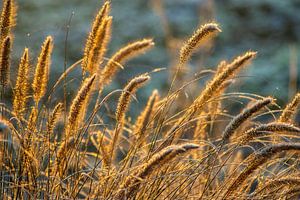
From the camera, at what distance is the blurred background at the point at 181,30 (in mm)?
7293

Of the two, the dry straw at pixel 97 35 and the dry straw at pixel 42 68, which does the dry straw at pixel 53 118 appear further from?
the dry straw at pixel 97 35

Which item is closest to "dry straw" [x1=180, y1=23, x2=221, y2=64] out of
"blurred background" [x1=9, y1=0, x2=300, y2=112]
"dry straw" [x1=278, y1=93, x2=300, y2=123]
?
"dry straw" [x1=278, y1=93, x2=300, y2=123]

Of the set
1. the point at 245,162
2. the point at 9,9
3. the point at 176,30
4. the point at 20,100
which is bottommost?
the point at 176,30

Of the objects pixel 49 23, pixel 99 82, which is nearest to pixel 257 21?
pixel 49 23

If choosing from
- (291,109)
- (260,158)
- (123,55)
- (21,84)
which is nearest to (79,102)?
(21,84)

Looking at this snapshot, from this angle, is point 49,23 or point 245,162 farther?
point 49,23

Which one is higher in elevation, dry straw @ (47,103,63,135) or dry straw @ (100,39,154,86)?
dry straw @ (100,39,154,86)

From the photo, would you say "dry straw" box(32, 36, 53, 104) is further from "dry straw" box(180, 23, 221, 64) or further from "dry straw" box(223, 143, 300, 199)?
→ "dry straw" box(223, 143, 300, 199)

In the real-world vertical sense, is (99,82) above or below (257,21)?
above

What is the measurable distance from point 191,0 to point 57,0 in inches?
60.4

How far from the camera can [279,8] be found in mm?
8531

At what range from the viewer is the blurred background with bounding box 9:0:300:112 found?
729cm

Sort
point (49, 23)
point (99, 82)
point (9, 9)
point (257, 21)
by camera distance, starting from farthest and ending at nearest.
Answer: point (257, 21) < point (49, 23) < point (99, 82) < point (9, 9)

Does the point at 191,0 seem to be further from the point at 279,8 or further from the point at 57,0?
the point at 57,0
